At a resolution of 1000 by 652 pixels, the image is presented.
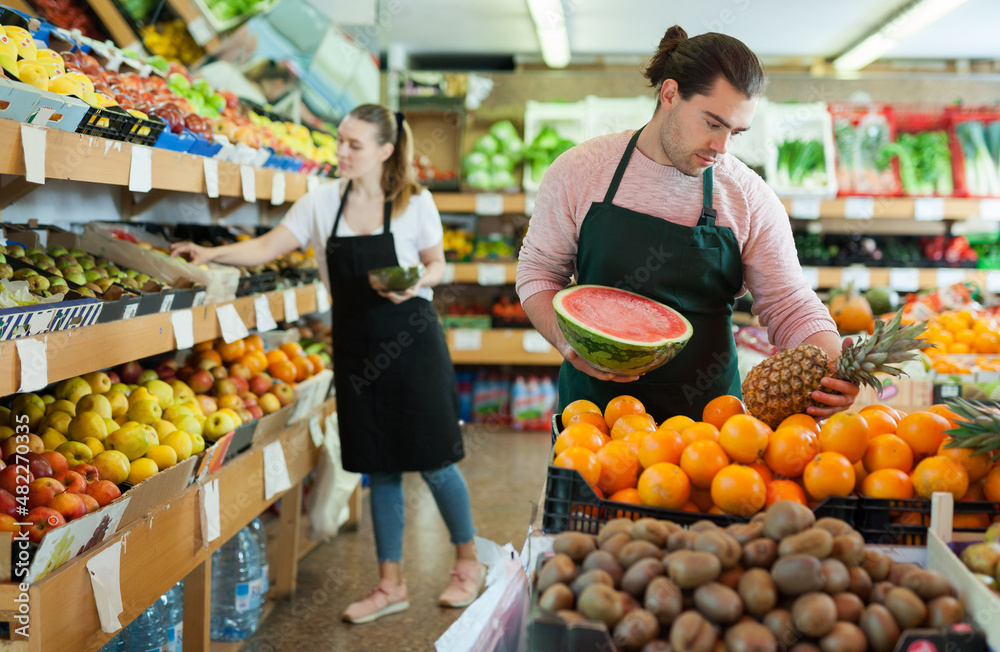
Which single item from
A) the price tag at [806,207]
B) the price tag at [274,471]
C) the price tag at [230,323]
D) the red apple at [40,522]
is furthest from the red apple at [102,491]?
the price tag at [806,207]

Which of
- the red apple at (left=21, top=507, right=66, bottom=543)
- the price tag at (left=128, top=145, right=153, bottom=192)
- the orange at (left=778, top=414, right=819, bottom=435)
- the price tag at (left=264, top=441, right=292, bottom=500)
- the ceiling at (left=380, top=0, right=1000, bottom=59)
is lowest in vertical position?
the price tag at (left=264, top=441, right=292, bottom=500)

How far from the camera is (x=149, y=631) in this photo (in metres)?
2.32

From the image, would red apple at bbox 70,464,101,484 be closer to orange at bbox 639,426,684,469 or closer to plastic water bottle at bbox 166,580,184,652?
plastic water bottle at bbox 166,580,184,652

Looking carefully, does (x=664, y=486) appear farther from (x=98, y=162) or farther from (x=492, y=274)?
(x=492, y=274)

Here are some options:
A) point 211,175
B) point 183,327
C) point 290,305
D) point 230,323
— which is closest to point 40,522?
point 183,327

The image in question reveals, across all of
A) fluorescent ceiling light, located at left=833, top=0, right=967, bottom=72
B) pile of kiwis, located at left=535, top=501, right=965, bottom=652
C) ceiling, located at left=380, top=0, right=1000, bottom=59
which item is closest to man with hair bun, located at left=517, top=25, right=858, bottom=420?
pile of kiwis, located at left=535, top=501, right=965, bottom=652

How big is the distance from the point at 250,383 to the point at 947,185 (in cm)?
495

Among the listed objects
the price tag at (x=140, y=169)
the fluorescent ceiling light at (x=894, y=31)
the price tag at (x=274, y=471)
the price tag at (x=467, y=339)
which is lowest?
the price tag at (x=274, y=471)

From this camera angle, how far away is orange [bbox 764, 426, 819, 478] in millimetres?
1296

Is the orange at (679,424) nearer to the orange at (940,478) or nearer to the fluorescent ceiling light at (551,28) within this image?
the orange at (940,478)

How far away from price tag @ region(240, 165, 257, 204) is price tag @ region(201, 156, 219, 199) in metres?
0.22

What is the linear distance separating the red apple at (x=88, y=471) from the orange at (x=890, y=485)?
1.61 meters

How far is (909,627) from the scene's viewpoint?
0.98 meters

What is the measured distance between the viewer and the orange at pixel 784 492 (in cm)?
124
